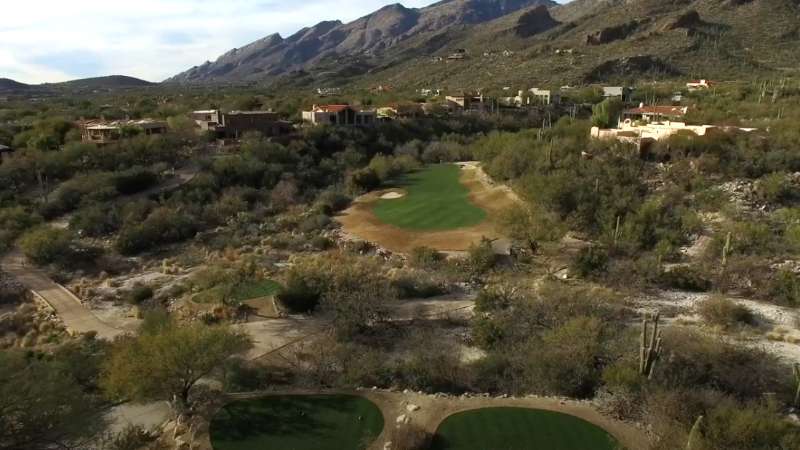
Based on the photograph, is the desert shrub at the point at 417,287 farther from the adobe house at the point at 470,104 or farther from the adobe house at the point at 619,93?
the adobe house at the point at 619,93

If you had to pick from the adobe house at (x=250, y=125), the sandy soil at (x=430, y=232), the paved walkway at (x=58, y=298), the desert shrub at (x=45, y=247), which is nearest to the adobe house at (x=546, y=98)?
the adobe house at (x=250, y=125)

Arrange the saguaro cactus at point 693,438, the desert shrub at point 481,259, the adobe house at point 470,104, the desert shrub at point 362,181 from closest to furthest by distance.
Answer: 1. the saguaro cactus at point 693,438
2. the desert shrub at point 481,259
3. the desert shrub at point 362,181
4. the adobe house at point 470,104

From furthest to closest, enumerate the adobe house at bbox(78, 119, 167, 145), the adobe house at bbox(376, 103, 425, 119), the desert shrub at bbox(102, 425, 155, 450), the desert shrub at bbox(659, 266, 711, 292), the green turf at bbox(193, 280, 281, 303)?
1. the adobe house at bbox(376, 103, 425, 119)
2. the adobe house at bbox(78, 119, 167, 145)
3. the green turf at bbox(193, 280, 281, 303)
4. the desert shrub at bbox(659, 266, 711, 292)
5. the desert shrub at bbox(102, 425, 155, 450)

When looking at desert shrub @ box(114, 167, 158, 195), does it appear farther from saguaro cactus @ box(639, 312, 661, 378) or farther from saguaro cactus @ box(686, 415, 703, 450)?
saguaro cactus @ box(686, 415, 703, 450)

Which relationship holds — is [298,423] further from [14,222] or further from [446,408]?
[14,222]

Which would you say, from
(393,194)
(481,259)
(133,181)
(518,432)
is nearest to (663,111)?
(393,194)

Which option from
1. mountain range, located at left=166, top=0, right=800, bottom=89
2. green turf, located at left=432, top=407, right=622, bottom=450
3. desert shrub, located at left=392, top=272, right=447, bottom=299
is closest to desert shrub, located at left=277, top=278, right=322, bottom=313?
desert shrub, located at left=392, top=272, right=447, bottom=299
